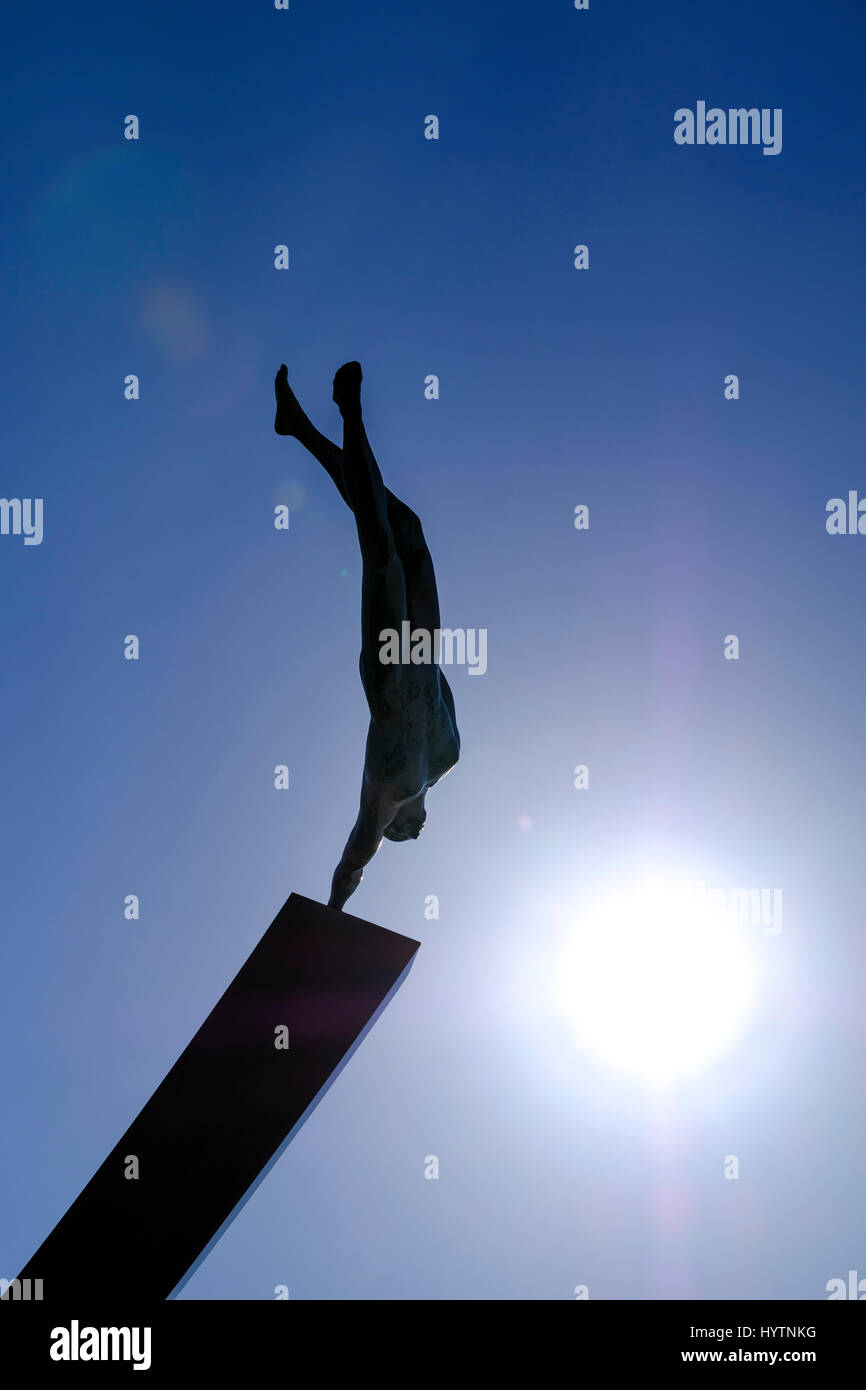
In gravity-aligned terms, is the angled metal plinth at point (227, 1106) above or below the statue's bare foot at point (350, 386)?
below

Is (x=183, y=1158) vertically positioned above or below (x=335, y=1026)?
below

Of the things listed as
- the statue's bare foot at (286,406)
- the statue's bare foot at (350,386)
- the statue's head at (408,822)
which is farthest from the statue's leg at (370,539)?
the statue's head at (408,822)

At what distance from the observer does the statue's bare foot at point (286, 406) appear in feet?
27.2

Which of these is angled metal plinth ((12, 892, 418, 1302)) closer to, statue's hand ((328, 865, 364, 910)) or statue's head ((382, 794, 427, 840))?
statue's hand ((328, 865, 364, 910))

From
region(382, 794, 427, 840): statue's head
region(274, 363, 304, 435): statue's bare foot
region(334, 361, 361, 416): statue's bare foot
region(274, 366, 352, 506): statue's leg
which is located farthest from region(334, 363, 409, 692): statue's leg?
region(382, 794, 427, 840): statue's head

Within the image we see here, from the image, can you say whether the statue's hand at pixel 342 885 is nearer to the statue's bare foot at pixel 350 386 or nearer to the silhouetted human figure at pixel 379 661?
the silhouetted human figure at pixel 379 661
